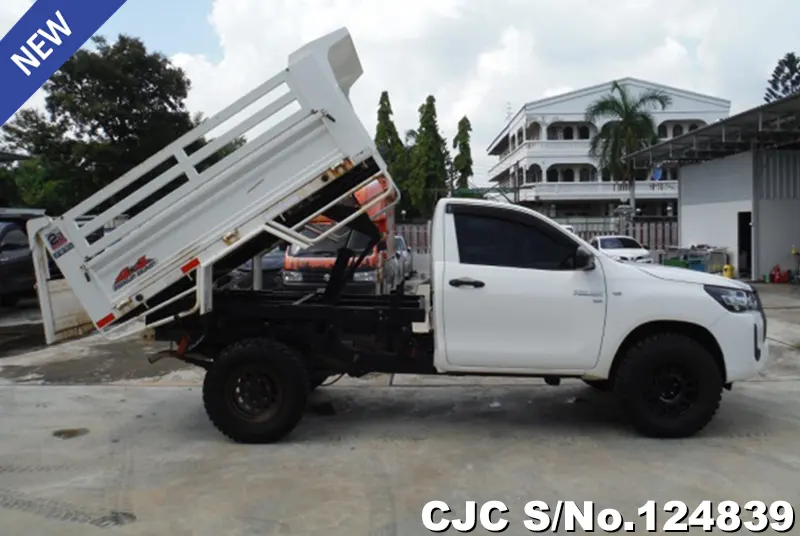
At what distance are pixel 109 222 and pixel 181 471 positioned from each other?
81.7 inches

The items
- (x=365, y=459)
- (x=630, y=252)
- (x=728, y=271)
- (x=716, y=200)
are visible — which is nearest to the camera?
(x=365, y=459)

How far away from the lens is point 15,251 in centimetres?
1462

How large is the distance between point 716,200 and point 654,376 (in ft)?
62.8

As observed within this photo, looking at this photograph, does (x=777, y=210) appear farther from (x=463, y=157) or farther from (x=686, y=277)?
(x=463, y=157)

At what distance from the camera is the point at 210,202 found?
559cm

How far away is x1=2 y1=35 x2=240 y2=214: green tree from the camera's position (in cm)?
2889

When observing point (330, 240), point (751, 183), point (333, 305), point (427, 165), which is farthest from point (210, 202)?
point (427, 165)

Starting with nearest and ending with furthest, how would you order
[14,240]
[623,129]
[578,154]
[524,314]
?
1. [524,314]
2. [14,240]
3. [623,129]
4. [578,154]

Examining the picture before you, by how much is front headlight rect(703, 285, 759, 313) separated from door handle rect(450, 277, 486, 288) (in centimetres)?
189

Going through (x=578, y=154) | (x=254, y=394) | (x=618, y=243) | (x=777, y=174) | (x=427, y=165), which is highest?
(x=578, y=154)

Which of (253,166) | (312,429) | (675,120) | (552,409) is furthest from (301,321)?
(675,120)

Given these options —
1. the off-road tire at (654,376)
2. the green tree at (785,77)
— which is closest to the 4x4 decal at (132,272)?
the off-road tire at (654,376)

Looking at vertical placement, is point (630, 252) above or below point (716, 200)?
below

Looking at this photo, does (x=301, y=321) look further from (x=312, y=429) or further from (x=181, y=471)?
(x=181, y=471)
